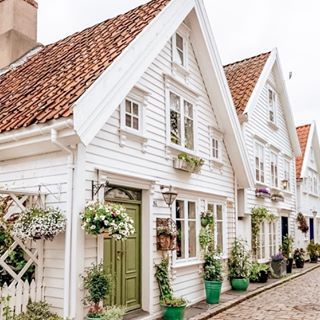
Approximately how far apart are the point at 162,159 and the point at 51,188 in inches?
120

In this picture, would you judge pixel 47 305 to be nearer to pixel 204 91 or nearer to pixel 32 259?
pixel 32 259

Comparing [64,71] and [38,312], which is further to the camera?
[64,71]

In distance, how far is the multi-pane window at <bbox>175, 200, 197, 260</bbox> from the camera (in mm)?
10094

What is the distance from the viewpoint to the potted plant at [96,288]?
6570 mm

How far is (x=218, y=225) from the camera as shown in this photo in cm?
1225

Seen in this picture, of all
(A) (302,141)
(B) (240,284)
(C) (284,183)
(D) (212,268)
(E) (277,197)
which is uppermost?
(A) (302,141)

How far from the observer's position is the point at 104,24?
1063cm

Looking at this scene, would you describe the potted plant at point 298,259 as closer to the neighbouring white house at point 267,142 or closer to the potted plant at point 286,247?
the neighbouring white house at point 267,142

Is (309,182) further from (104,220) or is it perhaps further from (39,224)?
(39,224)

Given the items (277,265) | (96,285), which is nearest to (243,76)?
(277,265)

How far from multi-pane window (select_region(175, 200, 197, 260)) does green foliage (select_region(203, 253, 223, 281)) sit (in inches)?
15.6

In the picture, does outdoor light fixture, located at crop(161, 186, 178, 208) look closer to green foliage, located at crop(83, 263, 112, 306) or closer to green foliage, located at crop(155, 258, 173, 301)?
green foliage, located at crop(155, 258, 173, 301)

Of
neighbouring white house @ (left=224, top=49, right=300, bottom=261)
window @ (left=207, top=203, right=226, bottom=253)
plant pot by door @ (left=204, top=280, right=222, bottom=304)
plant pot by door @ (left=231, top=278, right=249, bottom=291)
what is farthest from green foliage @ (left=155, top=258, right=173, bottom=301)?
neighbouring white house @ (left=224, top=49, right=300, bottom=261)

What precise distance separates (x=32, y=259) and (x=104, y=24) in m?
6.20
